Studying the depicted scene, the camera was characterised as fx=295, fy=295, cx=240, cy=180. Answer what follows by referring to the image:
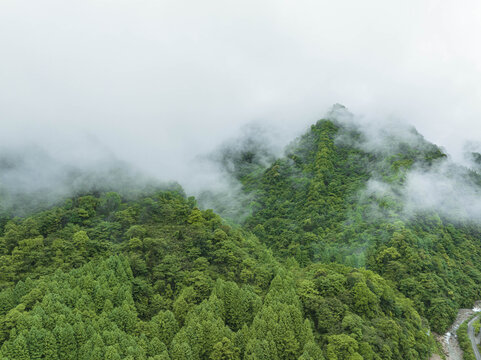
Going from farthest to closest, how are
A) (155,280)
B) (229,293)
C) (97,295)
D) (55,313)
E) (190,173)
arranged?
(190,173) < (155,280) < (229,293) < (97,295) < (55,313)

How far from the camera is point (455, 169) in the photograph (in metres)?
128

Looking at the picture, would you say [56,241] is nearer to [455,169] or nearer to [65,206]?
[65,206]

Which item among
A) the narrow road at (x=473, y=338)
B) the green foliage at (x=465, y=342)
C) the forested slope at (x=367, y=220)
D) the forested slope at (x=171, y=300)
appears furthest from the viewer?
the forested slope at (x=367, y=220)

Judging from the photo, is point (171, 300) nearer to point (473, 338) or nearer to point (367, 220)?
point (473, 338)

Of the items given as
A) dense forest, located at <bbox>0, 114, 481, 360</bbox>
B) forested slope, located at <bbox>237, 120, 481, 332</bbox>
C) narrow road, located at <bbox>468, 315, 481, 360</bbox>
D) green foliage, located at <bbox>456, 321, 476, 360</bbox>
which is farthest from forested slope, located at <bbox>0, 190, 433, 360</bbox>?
forested slope, located at <bbox>237, 120, 481, 332</bbox>

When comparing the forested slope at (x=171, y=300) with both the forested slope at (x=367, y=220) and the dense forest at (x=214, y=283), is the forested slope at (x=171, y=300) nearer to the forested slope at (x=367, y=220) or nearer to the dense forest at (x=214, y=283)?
the dense forest at (x=214, y=283)

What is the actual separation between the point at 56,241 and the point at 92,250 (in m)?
7.16

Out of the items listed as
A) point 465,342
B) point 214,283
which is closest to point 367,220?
point 465,342

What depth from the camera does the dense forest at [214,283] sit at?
1663 inches

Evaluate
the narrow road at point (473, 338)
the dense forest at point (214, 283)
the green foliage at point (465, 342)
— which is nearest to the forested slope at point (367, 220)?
the dense forest at point (214, 283)

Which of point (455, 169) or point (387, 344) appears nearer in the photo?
point (387, 344)

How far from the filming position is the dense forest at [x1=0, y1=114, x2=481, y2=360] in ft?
139

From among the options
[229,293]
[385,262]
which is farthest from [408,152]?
[229,293]

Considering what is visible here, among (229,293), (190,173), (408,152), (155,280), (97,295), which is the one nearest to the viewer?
(97,295)
